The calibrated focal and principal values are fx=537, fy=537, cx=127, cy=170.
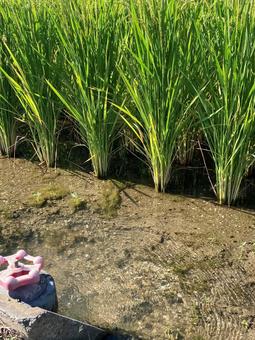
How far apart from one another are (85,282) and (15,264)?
476 millimetres

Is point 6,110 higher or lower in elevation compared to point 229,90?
lower

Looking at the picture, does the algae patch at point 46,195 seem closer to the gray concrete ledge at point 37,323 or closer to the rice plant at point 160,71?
the rice plant at point 160,71

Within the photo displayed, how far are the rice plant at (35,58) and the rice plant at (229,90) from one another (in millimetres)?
875

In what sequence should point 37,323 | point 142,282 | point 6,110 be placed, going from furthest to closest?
point 6,110, point 142,282, point 37,323

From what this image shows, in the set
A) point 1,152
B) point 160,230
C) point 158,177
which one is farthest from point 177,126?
point 1,152

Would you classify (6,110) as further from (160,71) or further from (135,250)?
(135,250)

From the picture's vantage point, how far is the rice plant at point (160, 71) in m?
2.71

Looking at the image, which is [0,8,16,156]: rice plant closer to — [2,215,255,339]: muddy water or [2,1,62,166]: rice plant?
[2,1,62,166]: rice plant

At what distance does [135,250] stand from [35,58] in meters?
1.28

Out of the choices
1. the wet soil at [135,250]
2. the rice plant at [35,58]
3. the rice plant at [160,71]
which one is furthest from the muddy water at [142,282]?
the rice plant at [35,58]

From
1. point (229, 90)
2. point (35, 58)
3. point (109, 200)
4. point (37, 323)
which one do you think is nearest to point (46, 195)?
point (109, 200)

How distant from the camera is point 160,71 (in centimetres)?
A: 277

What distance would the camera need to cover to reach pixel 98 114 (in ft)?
10.1

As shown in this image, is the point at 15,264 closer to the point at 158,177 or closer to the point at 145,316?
the point at 145,316
